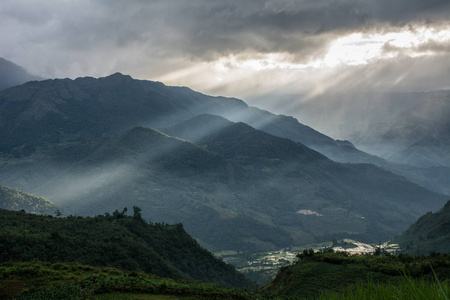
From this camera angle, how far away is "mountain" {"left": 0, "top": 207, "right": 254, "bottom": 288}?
7138 centimetres

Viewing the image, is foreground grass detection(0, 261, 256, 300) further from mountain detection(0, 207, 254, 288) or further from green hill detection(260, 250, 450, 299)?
mountain detection(0, 207, 254, 288)

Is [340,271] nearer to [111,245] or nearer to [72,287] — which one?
[72,287]

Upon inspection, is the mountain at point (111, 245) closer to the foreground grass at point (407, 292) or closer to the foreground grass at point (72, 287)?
the foreground grass at point (72, 287)

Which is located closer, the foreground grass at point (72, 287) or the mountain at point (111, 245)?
the foreground grass at point (72, 287)

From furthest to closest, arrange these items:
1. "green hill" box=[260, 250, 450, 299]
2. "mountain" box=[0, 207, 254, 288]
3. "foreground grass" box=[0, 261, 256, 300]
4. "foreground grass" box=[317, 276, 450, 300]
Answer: "mountain" box=[0, 207, 254, 288] → "green hill" box=[260, 250, 450, 299] → "foreground grass" box=[0, 261, 256, 300] → "foreground grass" box=[317, 276, 450, 300]

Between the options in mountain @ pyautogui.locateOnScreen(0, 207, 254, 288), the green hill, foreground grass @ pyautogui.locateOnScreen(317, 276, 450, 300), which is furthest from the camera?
mountain @ pyautogui.locateOnScreen(0, 207, 254, 288)

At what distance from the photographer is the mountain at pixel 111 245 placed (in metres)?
71.4

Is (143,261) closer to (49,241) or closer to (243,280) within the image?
(49,241)

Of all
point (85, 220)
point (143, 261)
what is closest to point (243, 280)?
point (143, 261)

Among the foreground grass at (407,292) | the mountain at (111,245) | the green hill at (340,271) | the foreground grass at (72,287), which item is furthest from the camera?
the mountain at (111,245)

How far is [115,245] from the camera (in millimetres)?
89500

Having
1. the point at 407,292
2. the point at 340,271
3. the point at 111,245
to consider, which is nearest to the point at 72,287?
the point at 407,292

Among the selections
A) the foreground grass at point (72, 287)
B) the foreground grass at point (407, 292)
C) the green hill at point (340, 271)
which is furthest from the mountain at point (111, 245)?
the foreground grass at point (407, 292)

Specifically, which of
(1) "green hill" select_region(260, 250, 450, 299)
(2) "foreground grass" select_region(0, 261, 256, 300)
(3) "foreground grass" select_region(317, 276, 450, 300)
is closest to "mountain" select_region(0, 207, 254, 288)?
(2) "foreground grass" select_region(0, 261, 256, 300)
